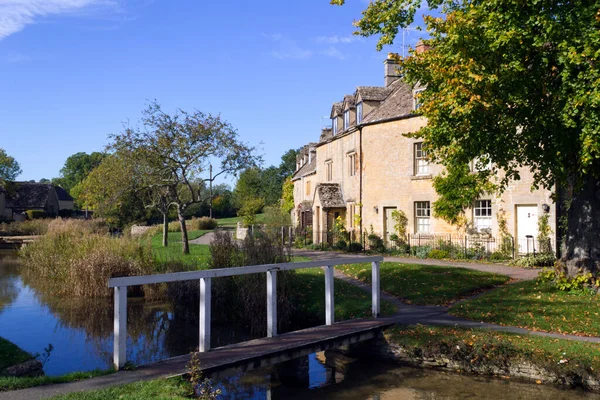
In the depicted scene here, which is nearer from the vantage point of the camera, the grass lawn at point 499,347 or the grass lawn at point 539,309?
the grass lawn at point 499,347

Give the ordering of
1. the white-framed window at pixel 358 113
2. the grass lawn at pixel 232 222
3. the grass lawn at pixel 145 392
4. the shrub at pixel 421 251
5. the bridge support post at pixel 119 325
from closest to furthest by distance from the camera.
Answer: the grass lawn at pixel 145 392 < the bridge support post at pixel 119 325 < the shrub at pixel 421 251 < the white-framed window at pixel 358 113 < the grass lawn at pixel 232 222

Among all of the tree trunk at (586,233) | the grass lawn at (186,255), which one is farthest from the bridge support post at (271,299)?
the tree trunk at (586,233)

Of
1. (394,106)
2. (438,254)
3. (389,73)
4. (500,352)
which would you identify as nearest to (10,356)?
(500,352)

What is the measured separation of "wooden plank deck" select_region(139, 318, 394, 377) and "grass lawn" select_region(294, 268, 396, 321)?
4.07ft

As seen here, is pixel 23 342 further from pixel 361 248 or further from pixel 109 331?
pixel 361 248

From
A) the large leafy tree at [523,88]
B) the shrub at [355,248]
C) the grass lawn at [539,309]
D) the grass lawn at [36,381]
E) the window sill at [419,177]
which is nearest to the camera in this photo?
the grass lawn at [36,381]

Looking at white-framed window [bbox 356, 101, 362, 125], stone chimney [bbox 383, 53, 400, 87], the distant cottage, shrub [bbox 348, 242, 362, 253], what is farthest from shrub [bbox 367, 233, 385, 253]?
the distant cottage

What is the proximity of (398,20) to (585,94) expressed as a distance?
5497 mm

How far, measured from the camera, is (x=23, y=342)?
38.4 feet

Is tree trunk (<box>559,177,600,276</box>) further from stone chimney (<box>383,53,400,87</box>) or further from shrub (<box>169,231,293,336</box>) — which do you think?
stone chimney (<box>383,53,400,87</box>)

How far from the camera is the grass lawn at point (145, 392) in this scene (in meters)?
6.00

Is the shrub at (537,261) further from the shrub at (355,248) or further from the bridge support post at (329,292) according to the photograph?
the bridge support post at (329,292)

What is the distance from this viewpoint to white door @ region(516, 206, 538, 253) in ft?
70.0

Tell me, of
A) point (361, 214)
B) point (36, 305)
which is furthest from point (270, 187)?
point (36, 305)
